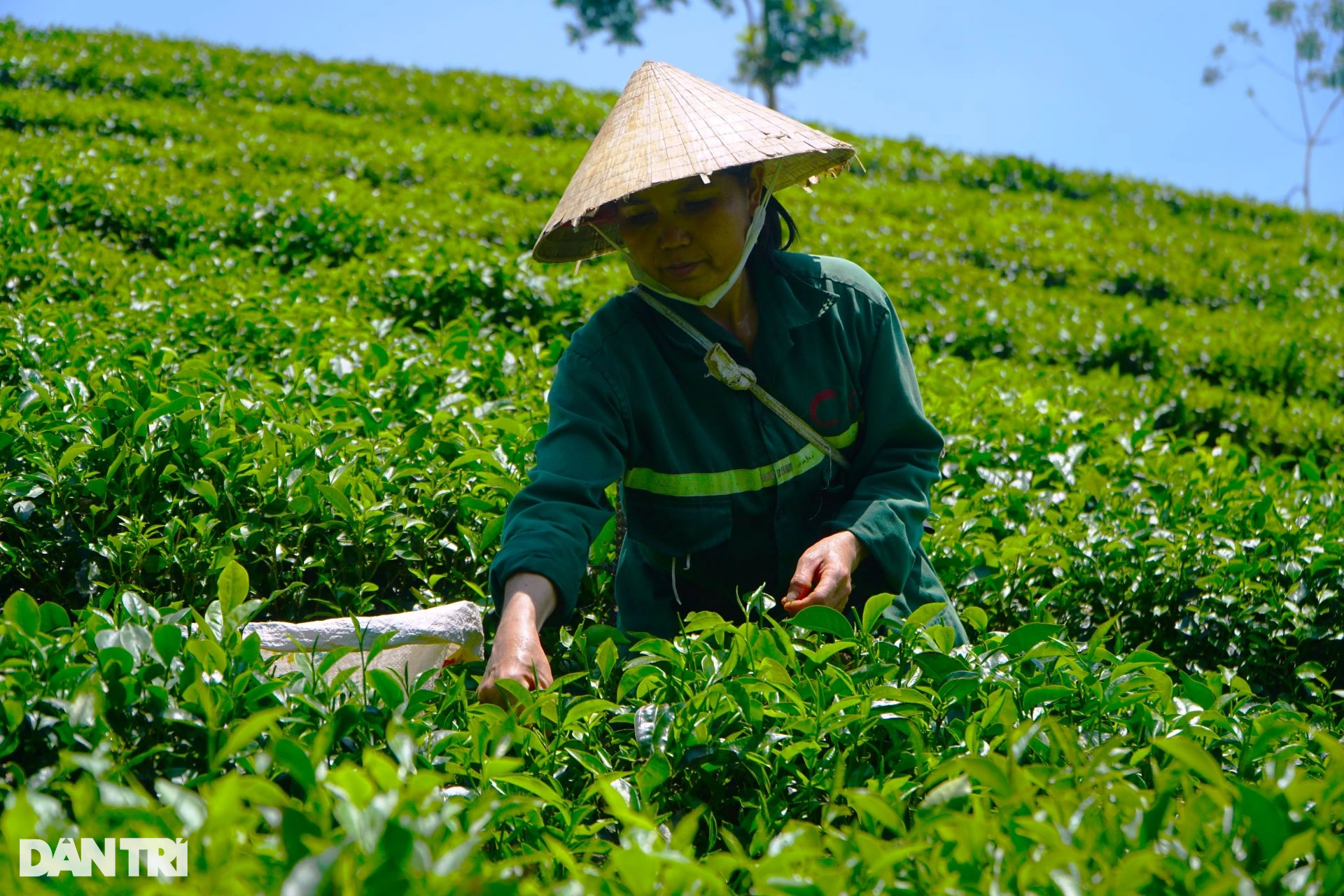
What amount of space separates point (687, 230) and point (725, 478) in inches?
20.1

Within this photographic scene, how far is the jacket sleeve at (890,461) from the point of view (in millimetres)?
2039

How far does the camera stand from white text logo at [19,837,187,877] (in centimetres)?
94

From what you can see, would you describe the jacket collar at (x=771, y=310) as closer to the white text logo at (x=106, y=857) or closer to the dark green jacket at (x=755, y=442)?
the dark green jacket at (x=755, y=442)

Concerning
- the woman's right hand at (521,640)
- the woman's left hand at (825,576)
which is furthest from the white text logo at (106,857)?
the woman's left hand at (825,576)

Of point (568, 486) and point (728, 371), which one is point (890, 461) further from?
point (568, 486)

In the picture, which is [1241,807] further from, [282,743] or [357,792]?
[282,743]

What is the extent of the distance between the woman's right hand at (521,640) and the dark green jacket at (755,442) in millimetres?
275

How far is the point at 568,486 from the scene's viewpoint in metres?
1.87

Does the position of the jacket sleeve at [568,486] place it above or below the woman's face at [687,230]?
below

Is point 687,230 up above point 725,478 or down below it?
above

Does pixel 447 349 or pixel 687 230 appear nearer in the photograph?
pixel 687 230

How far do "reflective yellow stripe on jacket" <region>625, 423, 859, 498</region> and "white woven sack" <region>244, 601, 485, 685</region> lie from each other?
455 millimetres

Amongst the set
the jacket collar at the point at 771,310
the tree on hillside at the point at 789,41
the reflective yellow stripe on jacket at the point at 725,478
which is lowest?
the reflective yellow stripe on jacket at the point at 725,478

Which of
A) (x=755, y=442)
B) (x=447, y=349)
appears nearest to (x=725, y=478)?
(x=755, y=442)
